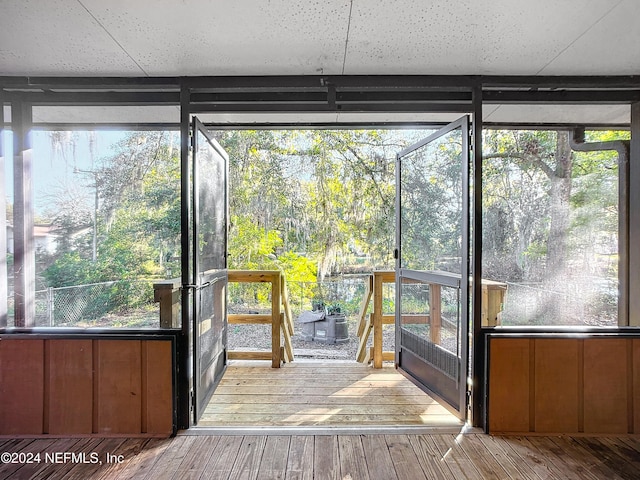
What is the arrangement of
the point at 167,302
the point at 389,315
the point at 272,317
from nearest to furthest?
the point at 167,302 → the point at 272,317 → the point at 389,315

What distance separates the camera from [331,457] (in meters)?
1.81

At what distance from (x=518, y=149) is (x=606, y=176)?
0.69 m

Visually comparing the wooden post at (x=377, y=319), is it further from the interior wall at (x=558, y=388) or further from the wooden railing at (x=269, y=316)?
the interior wall at (x=558, y=388)

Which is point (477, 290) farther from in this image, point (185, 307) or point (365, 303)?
point (185, 307)

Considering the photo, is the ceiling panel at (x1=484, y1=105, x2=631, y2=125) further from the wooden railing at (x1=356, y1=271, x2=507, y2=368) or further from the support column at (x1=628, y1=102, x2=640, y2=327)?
the wooden railing at (x1=356, y1=271, x2=507, y2=368)

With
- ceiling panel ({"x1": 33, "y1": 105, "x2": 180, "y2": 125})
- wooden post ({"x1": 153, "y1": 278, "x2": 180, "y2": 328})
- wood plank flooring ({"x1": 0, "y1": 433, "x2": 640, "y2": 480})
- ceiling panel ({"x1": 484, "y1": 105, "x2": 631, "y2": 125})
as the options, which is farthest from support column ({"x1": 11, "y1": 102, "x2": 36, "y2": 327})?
ceiling panel ({"x1": 484, "y1": 105, "x2": 631, "y2": 125})

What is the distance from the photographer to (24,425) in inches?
80.0

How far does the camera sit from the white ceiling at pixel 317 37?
151cm

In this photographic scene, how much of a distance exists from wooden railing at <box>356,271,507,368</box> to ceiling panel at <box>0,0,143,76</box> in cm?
269

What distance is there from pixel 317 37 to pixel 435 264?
1796mm

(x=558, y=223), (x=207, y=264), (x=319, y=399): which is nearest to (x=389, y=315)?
(x=319, y=399)

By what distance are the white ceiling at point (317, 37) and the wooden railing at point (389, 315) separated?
1.53m

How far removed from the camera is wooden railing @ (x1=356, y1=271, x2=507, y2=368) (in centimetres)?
229

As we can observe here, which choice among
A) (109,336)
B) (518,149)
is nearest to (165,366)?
(109,336)
